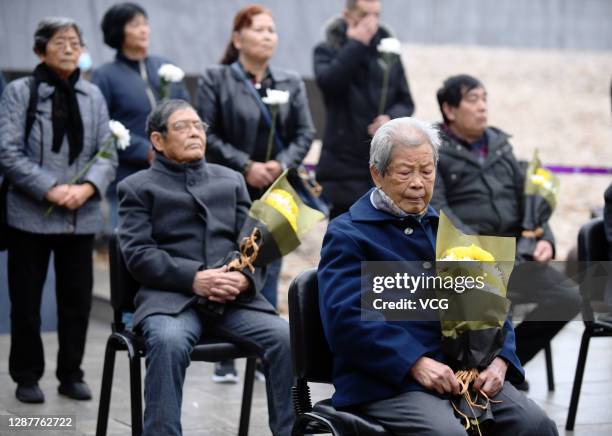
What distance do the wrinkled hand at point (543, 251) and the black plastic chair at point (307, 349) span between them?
110 inches

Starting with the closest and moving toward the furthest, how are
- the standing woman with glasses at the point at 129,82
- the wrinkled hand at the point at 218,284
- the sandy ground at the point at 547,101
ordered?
the wrinkled hand at the point at 218,284 → the standing woman with glasses at the point at 129,82 → the sandy ground at the point at 547,101

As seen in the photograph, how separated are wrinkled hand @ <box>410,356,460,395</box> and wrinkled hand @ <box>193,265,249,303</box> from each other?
1.51 m

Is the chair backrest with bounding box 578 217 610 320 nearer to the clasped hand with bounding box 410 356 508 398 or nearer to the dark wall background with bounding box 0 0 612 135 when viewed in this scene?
the clasped hand with bounding box 410 356 508 398

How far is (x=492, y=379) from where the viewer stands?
4266 mm

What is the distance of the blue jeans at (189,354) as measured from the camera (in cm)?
512

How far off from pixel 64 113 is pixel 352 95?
2010 mm

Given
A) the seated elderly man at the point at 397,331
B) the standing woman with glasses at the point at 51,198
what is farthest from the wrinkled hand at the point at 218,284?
the standing woman with glasses at the point at 51,198

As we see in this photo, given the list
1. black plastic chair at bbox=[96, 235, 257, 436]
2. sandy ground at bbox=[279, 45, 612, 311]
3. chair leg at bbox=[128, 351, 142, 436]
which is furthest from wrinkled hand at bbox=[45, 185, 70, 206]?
sandy ground at bbox=[279, 45, 612, 311]

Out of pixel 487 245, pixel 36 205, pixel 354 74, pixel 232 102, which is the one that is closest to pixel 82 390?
pixel 36 205

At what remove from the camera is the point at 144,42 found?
25.0 ft

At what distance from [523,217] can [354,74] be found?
1.55 m

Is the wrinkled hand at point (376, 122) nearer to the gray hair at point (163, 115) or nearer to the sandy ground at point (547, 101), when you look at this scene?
the gray hair at point (163, 115)

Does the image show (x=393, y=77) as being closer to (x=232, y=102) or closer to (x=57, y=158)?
(x=232, y=102)

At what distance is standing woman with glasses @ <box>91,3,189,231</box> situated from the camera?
24.6 feet
